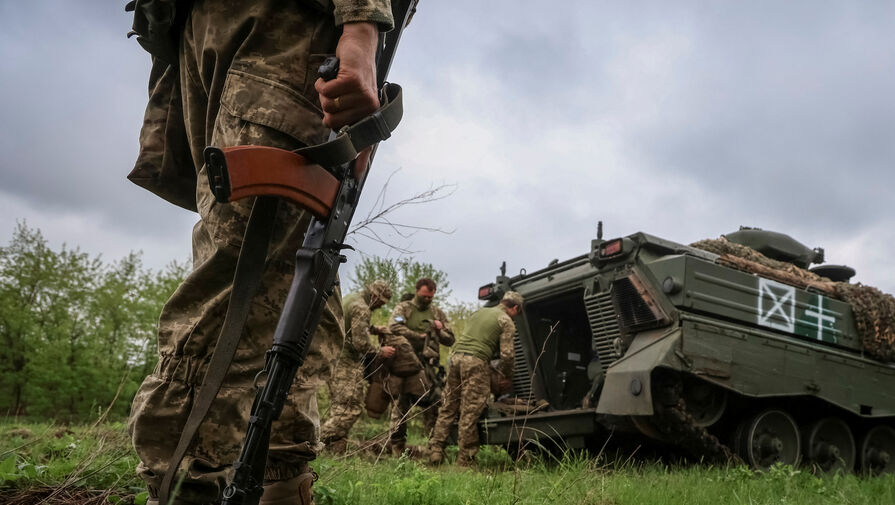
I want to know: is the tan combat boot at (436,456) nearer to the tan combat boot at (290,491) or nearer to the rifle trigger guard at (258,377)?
the tan combat boot at (290,491)

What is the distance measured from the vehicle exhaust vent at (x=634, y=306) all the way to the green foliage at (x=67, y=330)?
9941 mm

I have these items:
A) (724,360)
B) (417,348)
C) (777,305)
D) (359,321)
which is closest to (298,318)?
(724,360)

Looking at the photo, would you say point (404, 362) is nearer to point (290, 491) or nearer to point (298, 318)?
point (290, 491)

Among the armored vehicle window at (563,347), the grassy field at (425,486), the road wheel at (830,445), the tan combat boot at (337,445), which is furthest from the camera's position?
the armored vehicle window at (563,347)

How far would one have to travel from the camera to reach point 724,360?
20.2ft

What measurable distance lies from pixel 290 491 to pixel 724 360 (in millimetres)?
5019

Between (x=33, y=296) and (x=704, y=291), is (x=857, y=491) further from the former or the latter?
(x=33, y=296)

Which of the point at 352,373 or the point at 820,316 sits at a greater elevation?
the point at 820,316

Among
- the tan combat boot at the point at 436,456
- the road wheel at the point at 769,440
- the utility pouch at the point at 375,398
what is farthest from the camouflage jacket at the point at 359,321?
the road wheel at the point at 769,440

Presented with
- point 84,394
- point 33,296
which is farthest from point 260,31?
point 33,296

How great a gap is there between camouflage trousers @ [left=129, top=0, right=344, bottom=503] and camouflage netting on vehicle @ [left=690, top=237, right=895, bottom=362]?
5.92 m

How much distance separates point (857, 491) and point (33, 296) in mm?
16661

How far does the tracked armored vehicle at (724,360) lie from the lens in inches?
240

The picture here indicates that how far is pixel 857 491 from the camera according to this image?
4543 millimetres
